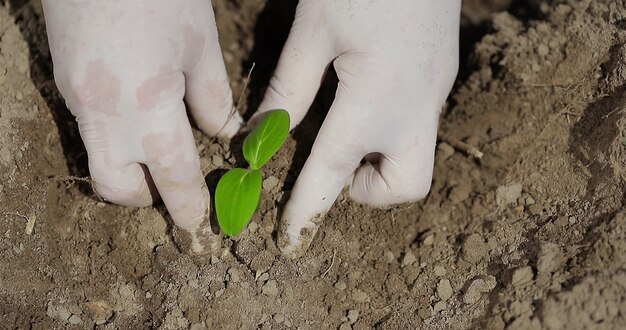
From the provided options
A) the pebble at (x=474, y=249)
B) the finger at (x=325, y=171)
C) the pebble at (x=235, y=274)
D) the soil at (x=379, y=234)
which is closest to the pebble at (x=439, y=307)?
the soil at (x=379, y=234)

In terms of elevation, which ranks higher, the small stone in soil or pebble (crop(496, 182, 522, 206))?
pebble (crop(496, 182, 522, 206))

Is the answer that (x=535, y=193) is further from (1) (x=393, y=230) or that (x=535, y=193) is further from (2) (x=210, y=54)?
(2) (x=210, y=54)

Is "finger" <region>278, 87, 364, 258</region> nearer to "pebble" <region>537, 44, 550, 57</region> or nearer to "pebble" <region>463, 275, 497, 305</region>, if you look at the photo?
"pebble" <region>463, 275, 497, 305</region>

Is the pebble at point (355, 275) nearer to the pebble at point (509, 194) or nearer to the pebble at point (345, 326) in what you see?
the pebble at point (345, 326)

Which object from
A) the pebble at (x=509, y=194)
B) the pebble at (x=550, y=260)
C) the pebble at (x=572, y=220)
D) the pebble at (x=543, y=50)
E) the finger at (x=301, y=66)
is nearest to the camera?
the pebble at (x=550, y=260)

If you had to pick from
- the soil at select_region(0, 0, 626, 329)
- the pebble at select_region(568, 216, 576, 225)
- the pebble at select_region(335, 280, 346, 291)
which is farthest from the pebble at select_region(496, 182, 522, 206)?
the pebble at select_region(335, 280, 346, 291)

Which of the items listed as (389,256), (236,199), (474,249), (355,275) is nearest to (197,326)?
(236,199)
